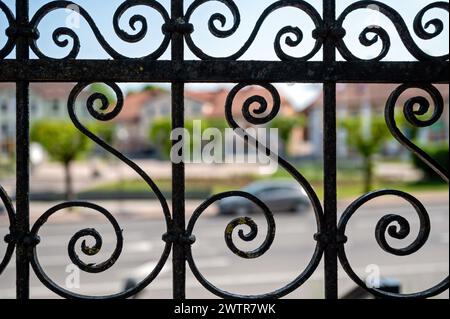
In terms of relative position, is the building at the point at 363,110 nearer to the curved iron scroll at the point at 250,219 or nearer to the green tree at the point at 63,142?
the green tree at the point at 63,142

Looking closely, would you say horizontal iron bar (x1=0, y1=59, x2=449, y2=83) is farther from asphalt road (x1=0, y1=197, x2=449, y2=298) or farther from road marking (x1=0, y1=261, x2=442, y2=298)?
road marking (x1=0, y1=261, x2=442, y2=298)

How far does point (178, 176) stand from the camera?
1165mm

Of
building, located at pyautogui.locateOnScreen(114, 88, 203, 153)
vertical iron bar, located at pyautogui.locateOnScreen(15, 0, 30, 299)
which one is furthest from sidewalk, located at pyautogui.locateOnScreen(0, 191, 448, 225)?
building, located at pyautogui.locateOnScreen(114, 88, 203, 153)

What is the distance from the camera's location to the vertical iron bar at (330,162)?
3.86ft

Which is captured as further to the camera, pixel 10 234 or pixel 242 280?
pixel 242 280

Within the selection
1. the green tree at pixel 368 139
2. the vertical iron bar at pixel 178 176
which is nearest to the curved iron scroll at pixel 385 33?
the vertical iron bar at pixel 178 176

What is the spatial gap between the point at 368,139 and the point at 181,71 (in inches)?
748

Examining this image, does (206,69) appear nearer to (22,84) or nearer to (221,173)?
(22,84)

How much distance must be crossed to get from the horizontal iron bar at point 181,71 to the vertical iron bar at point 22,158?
37mm

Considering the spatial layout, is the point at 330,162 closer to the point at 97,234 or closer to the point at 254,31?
the point at 254,31

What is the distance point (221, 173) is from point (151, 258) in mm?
14283

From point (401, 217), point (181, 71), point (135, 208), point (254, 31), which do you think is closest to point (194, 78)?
Answer: point (181, 71)

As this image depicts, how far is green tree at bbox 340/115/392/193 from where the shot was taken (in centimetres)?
1881
